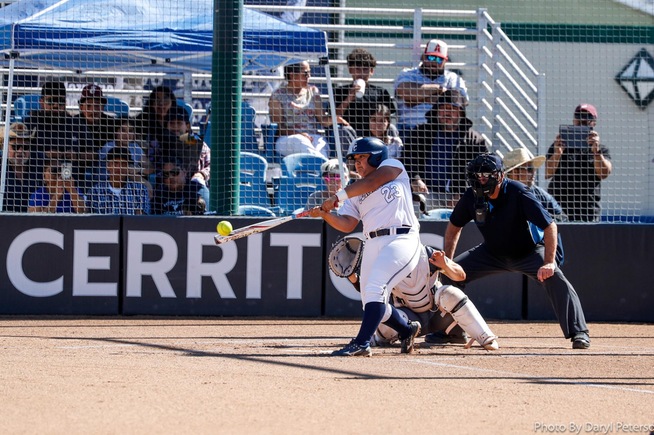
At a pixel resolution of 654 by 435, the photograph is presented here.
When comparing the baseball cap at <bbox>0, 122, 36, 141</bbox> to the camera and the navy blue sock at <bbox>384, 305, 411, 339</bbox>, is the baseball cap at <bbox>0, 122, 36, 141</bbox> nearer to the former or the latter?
the camera

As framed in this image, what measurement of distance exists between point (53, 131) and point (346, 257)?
4352mm

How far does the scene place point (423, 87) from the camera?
1226 centimetres

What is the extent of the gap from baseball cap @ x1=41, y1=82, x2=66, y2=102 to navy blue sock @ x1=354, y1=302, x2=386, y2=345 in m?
5.33

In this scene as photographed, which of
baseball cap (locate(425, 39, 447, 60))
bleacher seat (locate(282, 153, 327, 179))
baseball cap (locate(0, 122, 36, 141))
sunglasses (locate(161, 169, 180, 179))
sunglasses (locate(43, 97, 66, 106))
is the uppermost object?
baseball cap (locate(425, 39, 447, 60))

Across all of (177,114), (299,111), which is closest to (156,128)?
(177,114)

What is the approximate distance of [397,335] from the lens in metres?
8.79

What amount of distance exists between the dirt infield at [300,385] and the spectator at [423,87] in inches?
128

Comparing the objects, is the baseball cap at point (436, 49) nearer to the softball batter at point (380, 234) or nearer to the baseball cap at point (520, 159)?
the baseball cap at point (520, 159)

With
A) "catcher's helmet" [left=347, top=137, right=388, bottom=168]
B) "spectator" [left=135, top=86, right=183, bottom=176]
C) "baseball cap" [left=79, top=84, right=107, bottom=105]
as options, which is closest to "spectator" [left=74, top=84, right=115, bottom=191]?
"baseball cap" [left=79, top=84, right=107, bottom=105]

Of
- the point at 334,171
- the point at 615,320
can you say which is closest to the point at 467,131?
the point at 334,171

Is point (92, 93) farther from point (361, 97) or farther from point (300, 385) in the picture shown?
point (300, 385)

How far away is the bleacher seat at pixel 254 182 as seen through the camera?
11.8 metres

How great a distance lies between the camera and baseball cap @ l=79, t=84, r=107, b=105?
1158cm

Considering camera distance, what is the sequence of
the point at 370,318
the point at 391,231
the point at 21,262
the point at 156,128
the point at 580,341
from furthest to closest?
the point at 156,128 → the point at 21,262 → the point at 580,341 → the point at 391,231 → the point at 370,318
